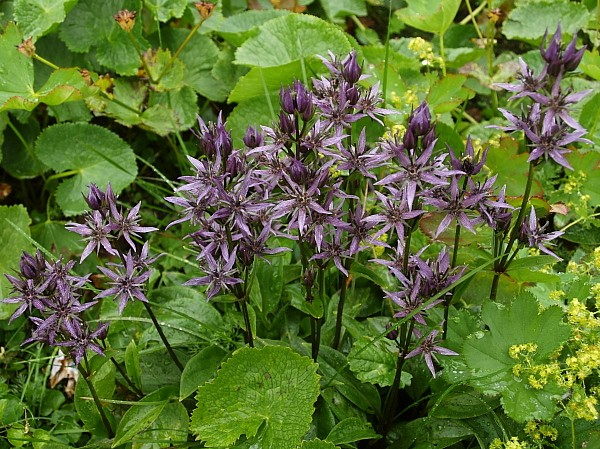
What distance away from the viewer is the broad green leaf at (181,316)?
7.22 ft

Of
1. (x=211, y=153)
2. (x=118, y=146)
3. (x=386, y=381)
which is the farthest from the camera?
(x=118, y=146)

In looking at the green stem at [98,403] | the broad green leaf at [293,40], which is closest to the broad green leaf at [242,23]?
the broad green leaf at [293,40]

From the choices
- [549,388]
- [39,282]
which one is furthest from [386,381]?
[39,282]

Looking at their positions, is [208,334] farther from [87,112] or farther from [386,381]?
[87,112]

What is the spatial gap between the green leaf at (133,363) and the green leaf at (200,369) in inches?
7.6

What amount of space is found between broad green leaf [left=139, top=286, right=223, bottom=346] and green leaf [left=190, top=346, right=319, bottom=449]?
37cm

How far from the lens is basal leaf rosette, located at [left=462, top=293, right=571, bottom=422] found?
1596mm

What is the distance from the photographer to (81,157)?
9.71 feet

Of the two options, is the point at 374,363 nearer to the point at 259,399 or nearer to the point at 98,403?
the point at 259,399

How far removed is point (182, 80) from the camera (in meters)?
3.26

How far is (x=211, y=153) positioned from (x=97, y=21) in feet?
6.74

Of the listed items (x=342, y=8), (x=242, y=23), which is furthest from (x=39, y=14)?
(x=342, y=8)

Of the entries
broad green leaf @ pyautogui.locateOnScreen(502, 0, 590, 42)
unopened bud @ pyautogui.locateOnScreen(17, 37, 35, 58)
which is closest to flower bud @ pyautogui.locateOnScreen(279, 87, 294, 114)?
unopened bud @ pyautogui.locateOnScreen(17, 37, 35, 58)

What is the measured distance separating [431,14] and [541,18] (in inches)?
26.5
